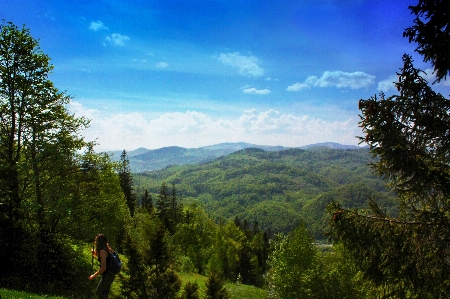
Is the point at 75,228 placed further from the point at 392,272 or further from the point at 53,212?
the point at 392,272

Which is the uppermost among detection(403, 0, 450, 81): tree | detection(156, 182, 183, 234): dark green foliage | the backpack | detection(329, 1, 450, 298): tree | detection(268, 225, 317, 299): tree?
detection(403, 0, 450, 81): tree

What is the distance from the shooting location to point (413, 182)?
7820mm

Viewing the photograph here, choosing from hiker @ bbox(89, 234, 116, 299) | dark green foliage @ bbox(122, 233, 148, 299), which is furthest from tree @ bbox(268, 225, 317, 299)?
hiker @ bbox(89, 234, 116, 299)

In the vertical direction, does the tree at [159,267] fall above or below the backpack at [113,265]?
below

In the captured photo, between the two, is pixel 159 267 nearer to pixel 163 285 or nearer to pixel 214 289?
pixel 163 285

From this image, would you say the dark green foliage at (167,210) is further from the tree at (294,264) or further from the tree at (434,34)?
the tree at (434,34)

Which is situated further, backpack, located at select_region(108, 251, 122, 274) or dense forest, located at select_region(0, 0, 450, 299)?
backpack, located at select_region(108, 251, 122, 274)

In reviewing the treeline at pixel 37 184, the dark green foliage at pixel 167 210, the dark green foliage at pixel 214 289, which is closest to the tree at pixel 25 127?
the treeline at pixel 37 184

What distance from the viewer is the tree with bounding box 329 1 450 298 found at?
7.21 m

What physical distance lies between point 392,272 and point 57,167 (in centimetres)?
1980

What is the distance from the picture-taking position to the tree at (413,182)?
721 cm

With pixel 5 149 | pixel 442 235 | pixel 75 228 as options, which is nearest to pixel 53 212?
pixel 75 228

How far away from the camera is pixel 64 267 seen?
18562mm

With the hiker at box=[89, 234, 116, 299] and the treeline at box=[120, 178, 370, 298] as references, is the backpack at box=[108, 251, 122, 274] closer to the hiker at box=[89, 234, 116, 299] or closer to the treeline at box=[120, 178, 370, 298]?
the hiker at box=[89, 234, 116, 299]
